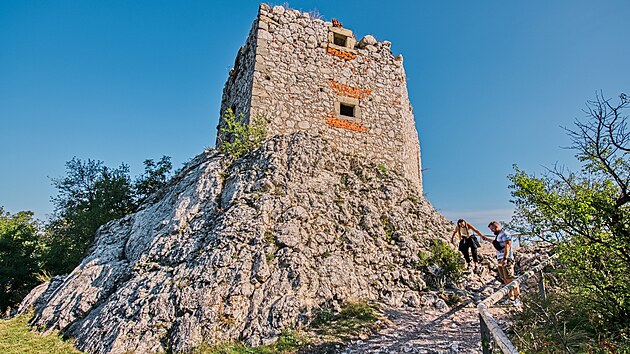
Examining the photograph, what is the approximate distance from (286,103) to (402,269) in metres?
6.31

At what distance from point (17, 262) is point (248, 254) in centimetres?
1347

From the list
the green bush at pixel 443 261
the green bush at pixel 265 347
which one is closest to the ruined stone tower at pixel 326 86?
the green bush at pixel 443 261

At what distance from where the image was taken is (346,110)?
1198 cm

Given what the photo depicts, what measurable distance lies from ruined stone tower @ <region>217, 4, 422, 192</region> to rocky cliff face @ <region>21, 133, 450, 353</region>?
0.93 m

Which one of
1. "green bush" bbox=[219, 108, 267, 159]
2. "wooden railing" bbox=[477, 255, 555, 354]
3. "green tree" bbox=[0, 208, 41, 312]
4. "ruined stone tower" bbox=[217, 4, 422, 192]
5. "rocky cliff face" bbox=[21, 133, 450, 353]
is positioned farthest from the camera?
"green tree" bbox=[0, 208, 41, 312]

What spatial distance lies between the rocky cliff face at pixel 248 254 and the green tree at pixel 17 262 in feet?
23.1

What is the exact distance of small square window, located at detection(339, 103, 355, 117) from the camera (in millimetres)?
11852

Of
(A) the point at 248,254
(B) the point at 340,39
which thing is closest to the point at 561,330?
(A) the point at 248,254

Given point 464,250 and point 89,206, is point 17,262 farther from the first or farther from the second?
point 464,250

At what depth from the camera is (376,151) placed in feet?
Result: 38.1

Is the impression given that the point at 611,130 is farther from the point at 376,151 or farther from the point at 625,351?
the point at 376,151

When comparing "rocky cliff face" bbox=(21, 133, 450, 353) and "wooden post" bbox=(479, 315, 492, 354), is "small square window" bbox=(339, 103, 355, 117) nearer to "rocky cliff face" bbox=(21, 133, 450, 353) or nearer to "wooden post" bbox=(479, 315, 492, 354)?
"rocky cliff face" bbox=(21, 133, 450, 353)

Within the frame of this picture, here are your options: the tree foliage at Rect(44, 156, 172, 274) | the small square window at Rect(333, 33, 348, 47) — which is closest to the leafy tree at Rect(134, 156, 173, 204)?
the tree foliage at Rect(44, 156, 172, 274)

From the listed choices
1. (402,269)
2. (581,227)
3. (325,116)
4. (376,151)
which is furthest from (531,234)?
(325,116)
